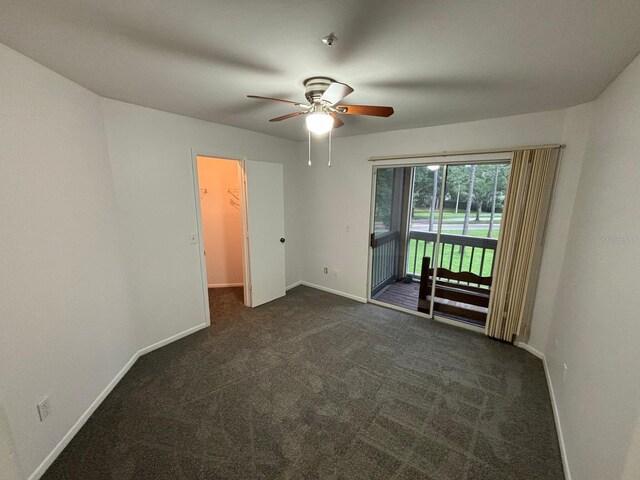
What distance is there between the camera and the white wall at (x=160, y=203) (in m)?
2.38

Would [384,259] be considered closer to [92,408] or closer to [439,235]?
[439,235]

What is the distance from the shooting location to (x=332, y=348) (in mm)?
2775

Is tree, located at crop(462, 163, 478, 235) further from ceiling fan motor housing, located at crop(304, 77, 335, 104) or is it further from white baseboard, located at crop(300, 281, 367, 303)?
ceiling fan motor housing, located at crop(304, 77, 335, 104)

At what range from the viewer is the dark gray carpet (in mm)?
1591

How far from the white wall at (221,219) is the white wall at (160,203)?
114 cm

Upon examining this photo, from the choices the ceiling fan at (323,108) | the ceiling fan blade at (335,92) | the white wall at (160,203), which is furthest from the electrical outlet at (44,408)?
the ceiling fan blade at (335,92)

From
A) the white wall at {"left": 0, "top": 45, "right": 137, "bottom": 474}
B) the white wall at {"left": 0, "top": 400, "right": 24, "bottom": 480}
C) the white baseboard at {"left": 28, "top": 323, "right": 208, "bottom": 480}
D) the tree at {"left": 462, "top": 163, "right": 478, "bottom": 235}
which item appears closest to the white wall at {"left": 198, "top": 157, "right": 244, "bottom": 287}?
the white baseboard at {"left": 28, "top": 323, "right": 208, "bottom": 480}

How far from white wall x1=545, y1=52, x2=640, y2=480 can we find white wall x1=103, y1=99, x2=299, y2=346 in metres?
3.40

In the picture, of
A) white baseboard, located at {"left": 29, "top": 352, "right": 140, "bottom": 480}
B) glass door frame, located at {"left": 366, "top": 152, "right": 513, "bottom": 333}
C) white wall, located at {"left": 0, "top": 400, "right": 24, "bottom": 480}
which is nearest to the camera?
white wall, located at {"left": 0, "top": 400, "right": 24, "bottom": 480}

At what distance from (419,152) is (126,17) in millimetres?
2929

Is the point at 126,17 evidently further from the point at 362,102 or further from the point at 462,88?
the point at 462,88

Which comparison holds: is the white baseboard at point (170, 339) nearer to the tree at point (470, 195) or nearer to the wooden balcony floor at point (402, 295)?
the wooden balcony floor at point (402, 295)

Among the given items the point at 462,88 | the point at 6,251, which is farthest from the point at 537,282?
the point at 6,251

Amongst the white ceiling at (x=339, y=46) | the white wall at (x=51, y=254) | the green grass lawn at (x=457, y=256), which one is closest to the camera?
the white ceiling at (x=339, y=46)
